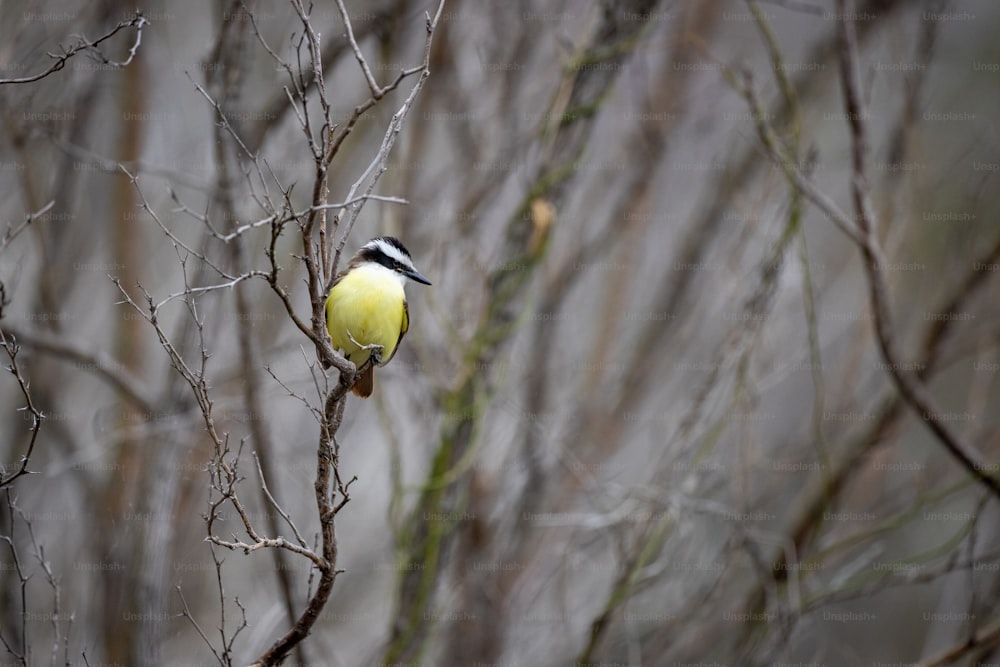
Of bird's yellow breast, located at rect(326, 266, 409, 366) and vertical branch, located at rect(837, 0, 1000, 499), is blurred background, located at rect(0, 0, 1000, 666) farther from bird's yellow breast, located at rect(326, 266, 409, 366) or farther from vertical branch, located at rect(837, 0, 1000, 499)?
bird's yellow breast, located at rect(326, 266, 409, 366)

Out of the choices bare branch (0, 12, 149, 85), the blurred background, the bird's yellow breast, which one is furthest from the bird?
bare branch (0, 12, 149, 85)

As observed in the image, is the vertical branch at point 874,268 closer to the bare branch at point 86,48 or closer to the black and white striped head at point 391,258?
the black and white striped head at point 391,258

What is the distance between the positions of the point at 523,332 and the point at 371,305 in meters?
3.01

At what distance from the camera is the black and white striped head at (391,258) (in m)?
4.17

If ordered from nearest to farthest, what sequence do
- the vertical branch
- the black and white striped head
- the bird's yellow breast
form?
the bird's yellow breast, the black and white striped head, the vertical branch

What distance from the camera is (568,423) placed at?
7051 mm

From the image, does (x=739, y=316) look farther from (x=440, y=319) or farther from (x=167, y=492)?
(x=167, y=492)

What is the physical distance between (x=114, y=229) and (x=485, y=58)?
3240mm

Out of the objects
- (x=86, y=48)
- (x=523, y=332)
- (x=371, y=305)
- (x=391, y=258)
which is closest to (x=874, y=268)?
(x=391, y=258)

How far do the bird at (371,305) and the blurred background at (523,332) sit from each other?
1.75ft

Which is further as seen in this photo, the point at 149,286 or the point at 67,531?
the point at 149,286

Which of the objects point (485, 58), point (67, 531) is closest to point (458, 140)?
point (485, 58)

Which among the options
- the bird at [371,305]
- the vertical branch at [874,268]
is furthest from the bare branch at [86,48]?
the vertical branch at [874,268]

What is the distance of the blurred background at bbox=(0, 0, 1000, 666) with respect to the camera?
5156mm
